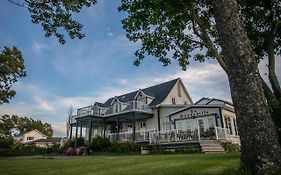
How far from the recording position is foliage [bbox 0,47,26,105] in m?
27.2

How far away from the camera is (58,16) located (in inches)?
248

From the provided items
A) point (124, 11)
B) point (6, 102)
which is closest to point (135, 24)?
point (124, 11)

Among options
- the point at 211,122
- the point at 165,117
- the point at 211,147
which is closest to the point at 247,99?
the point at 211,147

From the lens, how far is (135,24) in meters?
10.4

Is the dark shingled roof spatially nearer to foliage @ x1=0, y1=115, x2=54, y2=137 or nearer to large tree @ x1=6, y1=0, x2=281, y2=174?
large tree @ x1=6, y1=0, x2=281, y2=174

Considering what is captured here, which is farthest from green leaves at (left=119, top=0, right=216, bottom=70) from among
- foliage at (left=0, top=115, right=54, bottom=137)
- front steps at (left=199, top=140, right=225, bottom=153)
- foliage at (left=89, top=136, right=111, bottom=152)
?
foliage at (left=0, top=115, right=54, bottom=137)

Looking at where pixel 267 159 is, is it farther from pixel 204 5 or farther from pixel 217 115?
pixel 217 115

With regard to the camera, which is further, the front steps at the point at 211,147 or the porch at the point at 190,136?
the porch at the point at 190,136

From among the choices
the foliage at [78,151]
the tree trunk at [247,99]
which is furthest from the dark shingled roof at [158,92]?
the tree trunk at [247,99]

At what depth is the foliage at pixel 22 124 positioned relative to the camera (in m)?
57.3

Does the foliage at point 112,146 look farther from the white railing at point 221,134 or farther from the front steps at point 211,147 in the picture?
the white railing at point 221,134

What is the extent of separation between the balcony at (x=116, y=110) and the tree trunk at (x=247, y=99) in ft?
66.8

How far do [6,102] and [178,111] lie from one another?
2225 cm

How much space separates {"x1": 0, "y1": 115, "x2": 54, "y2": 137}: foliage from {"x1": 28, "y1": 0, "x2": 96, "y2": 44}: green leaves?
2182 inches
